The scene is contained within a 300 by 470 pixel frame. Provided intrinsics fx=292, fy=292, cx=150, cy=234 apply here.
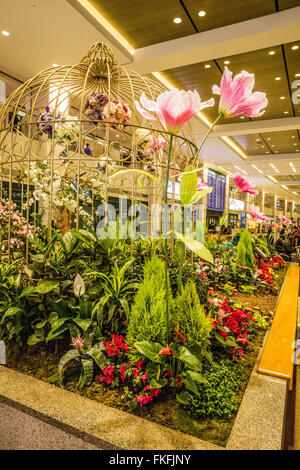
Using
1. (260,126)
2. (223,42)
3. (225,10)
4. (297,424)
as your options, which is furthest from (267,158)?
(297,424)

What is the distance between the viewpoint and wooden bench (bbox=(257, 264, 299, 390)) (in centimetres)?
138

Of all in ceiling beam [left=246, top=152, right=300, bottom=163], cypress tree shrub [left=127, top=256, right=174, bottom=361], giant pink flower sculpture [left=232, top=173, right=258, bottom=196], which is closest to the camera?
cypress tree shrub [left=127, top=256, right=174, bottom=361]

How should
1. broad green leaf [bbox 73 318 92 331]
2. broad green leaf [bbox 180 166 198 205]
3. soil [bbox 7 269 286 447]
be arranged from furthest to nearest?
broad green leaf [bbox 73 318 92 331] → soil [bbox 7 269 286 447] → broad green leaf [bbox 180 166 198 205]

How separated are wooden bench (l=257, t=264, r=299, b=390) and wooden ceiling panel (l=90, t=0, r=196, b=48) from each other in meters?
3.31

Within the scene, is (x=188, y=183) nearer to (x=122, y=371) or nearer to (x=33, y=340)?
(x=122, y=371)

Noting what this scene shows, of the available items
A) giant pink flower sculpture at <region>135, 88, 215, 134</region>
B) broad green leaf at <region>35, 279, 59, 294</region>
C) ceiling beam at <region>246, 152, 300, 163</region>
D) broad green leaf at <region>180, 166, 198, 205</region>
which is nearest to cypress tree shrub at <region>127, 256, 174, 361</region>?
broad green leaf at <region>35, 279, 59, 294</region>

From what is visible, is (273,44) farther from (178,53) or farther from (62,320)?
(62,320)

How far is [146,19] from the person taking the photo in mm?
3451

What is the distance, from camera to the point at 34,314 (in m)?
1.57

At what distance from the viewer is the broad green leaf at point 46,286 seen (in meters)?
1.35

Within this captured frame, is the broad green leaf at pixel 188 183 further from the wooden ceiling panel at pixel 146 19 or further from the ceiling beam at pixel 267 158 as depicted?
the ceiling beam at pixel 267 158

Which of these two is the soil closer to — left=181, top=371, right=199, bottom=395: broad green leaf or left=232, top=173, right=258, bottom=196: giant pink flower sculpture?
left=181, top=371, right=199, bottom=395: broad green leaf

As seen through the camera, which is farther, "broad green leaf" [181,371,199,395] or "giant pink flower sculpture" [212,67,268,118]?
"broad green leaf" [181,371,199,395]

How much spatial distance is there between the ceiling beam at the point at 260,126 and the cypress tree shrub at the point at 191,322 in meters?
6.60
